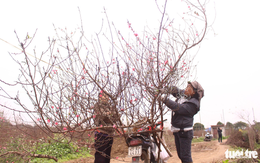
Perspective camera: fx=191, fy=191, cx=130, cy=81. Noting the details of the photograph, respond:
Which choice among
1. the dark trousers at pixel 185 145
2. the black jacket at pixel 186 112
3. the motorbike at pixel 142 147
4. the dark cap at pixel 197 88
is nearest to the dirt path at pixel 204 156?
the motorbike at pixel 142 147

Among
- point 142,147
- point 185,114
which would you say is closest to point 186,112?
point 185,114

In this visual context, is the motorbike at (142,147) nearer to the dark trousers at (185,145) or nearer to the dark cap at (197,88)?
the dark trousers at (185,145)

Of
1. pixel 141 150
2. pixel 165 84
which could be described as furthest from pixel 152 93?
pixel 141 150

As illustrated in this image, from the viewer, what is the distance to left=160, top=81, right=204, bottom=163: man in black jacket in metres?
2.88

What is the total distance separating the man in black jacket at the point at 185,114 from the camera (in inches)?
114

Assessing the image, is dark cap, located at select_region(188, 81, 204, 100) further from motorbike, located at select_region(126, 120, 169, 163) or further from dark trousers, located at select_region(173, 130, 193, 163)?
motorbike, located at select_region(126, 120, 169, 163)

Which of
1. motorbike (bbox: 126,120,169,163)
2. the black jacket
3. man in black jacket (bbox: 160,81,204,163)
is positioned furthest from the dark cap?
motorbike (bbox: 126,120,169,163)

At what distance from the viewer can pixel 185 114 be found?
9.70 ft

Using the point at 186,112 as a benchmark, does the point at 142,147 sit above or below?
below

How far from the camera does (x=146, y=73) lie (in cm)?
262

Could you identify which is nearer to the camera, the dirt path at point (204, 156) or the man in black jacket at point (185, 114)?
the man in black jacket at point (185, 114)

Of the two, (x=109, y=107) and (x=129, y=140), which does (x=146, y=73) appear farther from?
(x=129, y=140)

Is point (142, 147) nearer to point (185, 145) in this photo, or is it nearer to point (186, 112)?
point (185, 145)

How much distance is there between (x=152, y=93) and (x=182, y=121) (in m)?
0.83
